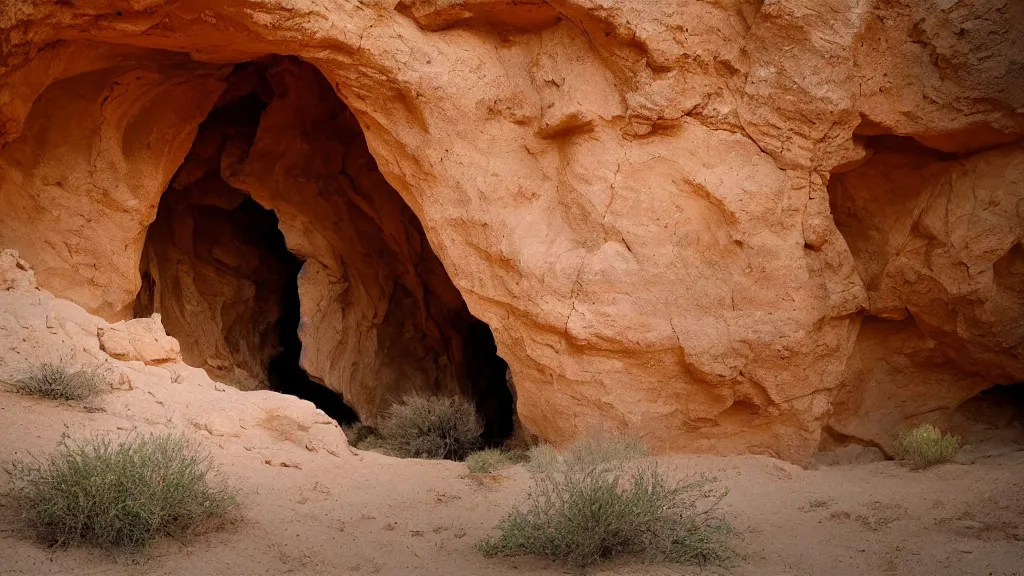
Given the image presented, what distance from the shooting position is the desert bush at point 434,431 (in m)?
8.20

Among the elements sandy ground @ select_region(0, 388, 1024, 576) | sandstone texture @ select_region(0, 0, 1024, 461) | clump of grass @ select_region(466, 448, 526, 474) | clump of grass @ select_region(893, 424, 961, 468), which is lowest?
clump of grass @ select_region(466, 448, 526, 474)

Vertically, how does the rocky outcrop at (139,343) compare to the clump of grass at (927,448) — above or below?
below

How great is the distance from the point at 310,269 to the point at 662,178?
4754mm

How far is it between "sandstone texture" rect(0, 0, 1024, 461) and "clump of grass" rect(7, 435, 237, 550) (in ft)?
9.21

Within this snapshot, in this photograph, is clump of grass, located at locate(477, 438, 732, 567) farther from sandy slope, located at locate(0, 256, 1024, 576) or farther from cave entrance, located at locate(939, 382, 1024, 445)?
cave entrance, located at locate(939, 382, 1024, 445)

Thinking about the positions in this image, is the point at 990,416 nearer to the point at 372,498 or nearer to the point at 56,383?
the point at 372,498

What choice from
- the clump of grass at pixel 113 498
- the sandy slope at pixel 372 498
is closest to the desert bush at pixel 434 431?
the sandy slope at pixel 372 498

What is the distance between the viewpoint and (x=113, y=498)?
408cm

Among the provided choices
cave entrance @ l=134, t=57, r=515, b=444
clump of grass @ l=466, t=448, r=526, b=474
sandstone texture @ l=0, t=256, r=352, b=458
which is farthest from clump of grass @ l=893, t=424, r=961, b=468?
cave entrance @ l=134, t=57, r=515, b=444

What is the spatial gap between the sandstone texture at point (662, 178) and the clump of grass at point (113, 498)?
2.81 metres

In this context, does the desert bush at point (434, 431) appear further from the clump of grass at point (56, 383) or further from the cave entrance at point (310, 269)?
the clump of grass at point (56, 383)

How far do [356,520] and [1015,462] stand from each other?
476 centimetres

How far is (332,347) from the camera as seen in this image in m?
Result: 10.0

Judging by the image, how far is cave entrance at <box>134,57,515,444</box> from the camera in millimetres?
9750
